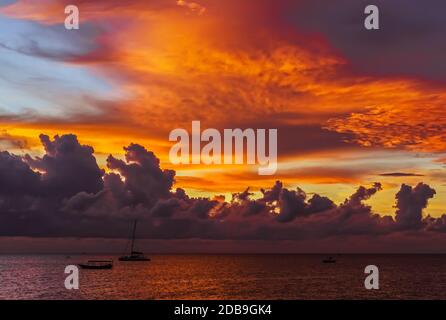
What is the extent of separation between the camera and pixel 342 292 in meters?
122
